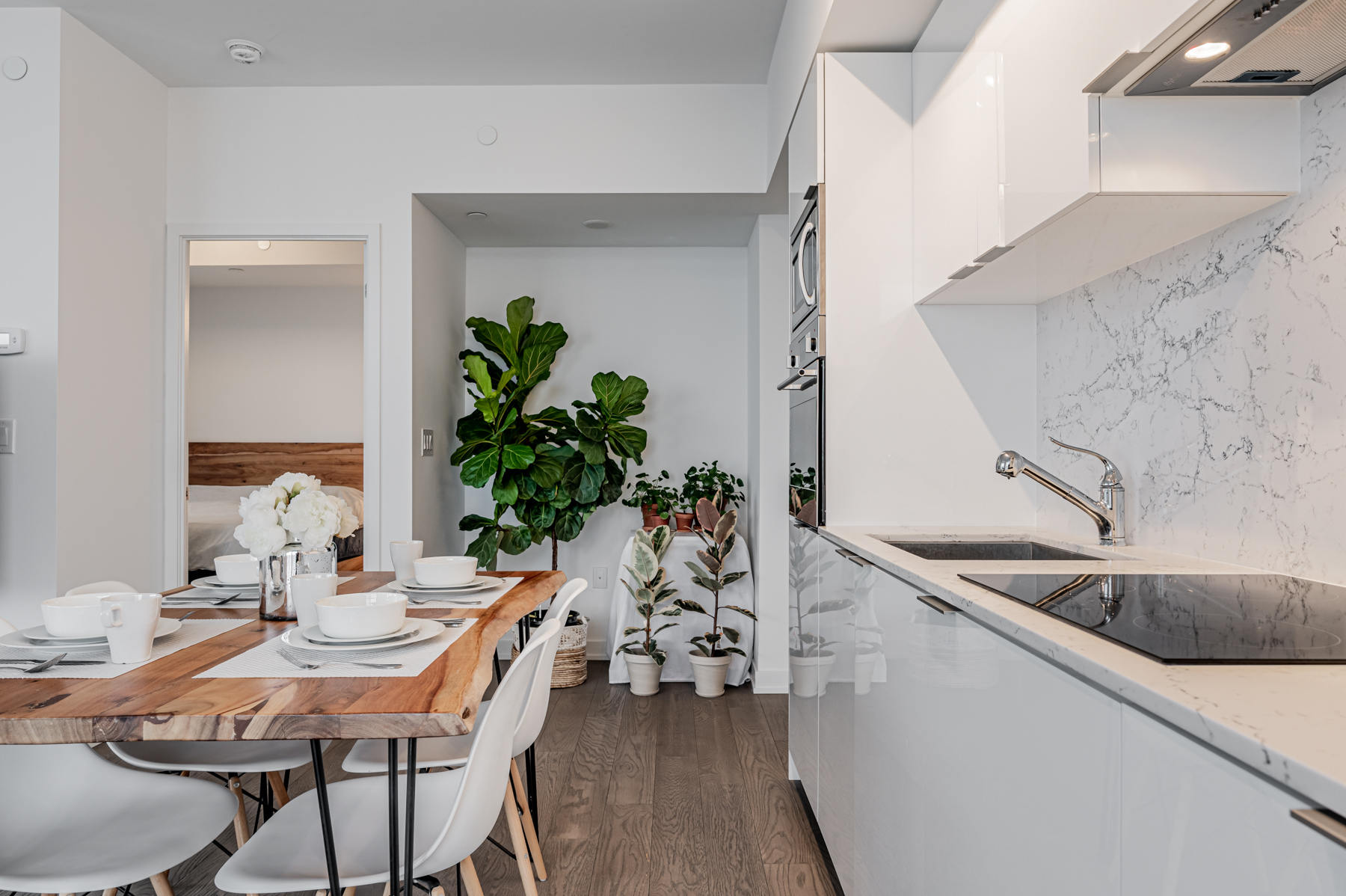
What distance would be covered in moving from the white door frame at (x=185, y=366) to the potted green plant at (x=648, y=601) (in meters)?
1.14

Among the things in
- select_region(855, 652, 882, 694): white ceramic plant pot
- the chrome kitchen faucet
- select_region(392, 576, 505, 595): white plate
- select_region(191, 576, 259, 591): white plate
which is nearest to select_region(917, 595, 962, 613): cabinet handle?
select_region(855, 652, 882, 694): white ceramic plant pot

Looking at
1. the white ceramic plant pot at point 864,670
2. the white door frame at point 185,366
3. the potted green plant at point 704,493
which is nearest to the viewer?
the white ceramic plant pot at point 864,670

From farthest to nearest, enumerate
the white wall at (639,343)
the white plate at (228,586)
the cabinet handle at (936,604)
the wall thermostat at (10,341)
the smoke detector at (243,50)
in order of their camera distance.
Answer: the white wall at (639,343), the smoke detector at (243,50), the wall thermostat at (10,341), the white plate at (228,586), the cabinet handle at (936,604)

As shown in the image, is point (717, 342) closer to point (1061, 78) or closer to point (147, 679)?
point (1061, 78)

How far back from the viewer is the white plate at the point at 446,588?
1.99m

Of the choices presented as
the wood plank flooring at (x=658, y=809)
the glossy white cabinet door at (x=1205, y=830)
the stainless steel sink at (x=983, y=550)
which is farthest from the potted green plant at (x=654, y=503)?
the glossy white cabinet door at (x=1205, y=830)

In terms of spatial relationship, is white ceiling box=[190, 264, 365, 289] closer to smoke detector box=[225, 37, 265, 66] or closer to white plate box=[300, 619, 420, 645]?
smoke detector box=[225, 37, 265, 66]

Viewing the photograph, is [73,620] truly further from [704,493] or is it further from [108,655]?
[704,493]

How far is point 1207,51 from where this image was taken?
3.71ft

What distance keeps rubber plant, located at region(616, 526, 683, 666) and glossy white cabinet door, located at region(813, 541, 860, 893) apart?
1537 mm

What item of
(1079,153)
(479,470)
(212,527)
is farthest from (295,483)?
(212,527)

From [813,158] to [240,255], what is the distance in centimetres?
451

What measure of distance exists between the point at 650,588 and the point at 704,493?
1.93 ft

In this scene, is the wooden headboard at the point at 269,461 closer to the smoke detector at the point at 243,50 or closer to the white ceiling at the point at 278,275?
the white ceiling at the point at 278,275
